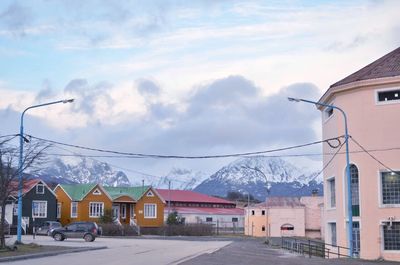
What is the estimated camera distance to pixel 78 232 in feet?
197

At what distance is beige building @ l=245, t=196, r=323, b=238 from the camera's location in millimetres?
99375

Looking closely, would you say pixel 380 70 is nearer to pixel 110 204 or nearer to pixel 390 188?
pixel 390 188

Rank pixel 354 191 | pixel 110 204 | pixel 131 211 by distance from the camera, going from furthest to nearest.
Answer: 1. pixel 131 211
2. pixel 110 204
3. pixel 354 191

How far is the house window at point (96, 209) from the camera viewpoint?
91062 millimetres

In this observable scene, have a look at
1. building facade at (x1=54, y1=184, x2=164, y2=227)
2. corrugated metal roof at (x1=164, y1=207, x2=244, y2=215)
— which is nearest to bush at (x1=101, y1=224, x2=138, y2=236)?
building facade at (x1=54, y1=184, x2=164, y2=227)

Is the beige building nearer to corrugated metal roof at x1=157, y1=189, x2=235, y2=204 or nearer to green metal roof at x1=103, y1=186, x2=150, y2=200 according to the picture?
green metal roof at x1=103, y1=186, x2=150, y2=200

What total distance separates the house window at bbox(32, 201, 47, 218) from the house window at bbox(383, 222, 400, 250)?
2147 inches

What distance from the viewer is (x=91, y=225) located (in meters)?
60.0

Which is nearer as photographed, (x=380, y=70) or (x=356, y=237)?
(x=380, y=70)

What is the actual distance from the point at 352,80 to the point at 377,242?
393 inches

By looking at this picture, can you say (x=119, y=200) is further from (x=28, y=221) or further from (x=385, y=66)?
(x=385, y=66)

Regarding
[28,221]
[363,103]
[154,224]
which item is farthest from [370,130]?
[154,224]

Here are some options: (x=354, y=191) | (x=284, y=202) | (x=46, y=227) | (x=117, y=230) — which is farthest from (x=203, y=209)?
(x=354, y=191)

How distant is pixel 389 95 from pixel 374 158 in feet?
12.9
